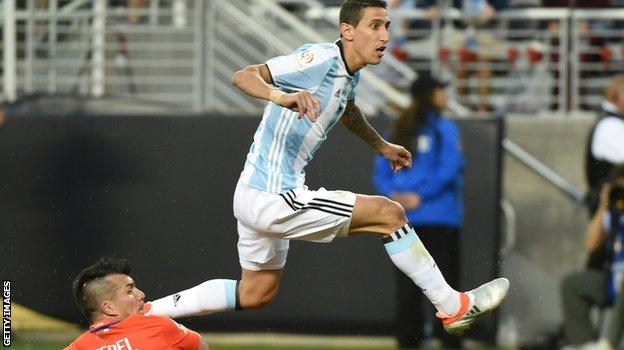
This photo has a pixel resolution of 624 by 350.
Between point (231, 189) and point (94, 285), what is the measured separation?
5918 millimetres

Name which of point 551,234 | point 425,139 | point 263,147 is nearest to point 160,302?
point 263,147

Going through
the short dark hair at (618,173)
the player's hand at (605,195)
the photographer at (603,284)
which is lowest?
the photographer at (603,284)

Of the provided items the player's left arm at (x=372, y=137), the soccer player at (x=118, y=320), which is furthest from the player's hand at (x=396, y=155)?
→ the soccer player at (x=118, y=320)

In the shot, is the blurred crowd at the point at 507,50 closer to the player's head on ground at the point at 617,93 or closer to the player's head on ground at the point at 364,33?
the player's head on ground at the point at 617,93

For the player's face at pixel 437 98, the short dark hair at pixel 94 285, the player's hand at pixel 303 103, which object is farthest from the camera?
the player's face at pixel 437 98

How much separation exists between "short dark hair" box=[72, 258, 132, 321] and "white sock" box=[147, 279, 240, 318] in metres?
1.16

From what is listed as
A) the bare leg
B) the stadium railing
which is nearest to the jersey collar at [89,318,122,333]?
the bare leg

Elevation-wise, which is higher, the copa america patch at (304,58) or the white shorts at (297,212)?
the copa america patch at (304,58)

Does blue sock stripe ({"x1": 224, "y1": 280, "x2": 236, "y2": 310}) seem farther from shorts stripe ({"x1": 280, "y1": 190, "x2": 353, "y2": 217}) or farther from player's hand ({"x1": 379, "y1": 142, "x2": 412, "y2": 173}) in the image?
player's hand ({"x1": 379, "y1": 142, "x2": 412, "y2": 173})

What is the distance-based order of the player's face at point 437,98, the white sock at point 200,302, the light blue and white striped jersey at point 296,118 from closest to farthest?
the light blue and white striped jersey at point 296,118 < the white sock at point 200,302 < the player's face at point 437,98

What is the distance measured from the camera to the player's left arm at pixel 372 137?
9117mm

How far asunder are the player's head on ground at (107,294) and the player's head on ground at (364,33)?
1.69m

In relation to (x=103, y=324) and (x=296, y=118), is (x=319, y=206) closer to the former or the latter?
(x=296, y=118)

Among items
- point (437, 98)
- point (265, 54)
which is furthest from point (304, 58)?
point (265, 54)
